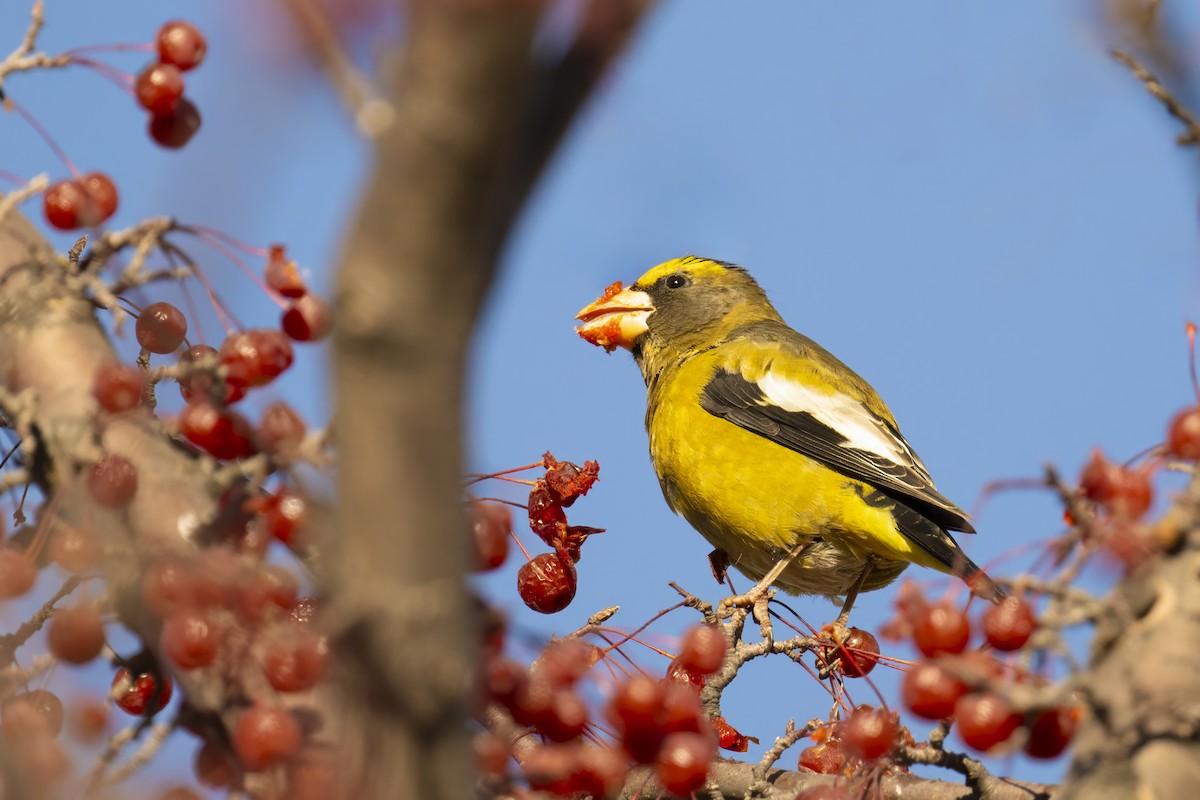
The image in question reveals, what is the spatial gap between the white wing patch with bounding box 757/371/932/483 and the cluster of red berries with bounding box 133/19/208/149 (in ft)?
11.8

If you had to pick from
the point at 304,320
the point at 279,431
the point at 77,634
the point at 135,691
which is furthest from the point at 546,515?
the point at 77,634

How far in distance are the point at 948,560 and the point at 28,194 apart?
3.91 meters

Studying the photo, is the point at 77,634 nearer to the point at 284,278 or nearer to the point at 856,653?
the point at 284,278

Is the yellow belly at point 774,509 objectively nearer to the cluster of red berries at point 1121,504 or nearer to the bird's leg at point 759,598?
the bird's leg at point 759,598

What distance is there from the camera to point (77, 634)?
7.20 ft

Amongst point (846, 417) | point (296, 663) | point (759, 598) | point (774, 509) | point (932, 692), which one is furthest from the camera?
point (846, 417)

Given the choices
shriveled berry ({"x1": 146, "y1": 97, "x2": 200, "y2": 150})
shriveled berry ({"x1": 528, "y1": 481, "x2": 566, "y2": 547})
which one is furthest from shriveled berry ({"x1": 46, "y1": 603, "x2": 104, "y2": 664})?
shriveled berry ({"x1": 528, "y1": 481, "x2": 566, "y2": 547})

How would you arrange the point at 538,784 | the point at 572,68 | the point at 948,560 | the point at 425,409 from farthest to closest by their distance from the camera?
the point at 948,560
the point at 538,784
the point at 425,409
the point at 572,68

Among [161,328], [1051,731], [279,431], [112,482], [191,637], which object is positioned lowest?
[191,637]

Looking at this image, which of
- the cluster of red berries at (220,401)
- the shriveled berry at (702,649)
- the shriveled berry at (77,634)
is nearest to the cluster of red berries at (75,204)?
the cluster of red berries at (220,401)

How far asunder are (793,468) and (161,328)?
11.5ft

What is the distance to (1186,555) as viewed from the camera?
84.7 inches

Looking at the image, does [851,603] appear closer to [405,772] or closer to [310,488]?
[310,488]

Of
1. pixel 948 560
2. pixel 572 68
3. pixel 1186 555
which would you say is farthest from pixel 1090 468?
pixel 948 560
